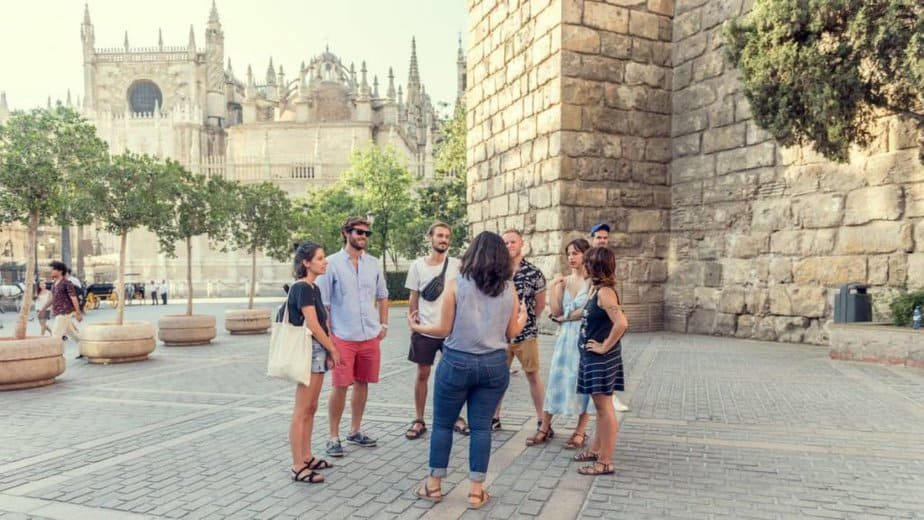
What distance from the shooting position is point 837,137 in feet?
28.8

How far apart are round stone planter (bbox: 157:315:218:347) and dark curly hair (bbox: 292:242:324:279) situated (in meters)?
9.86

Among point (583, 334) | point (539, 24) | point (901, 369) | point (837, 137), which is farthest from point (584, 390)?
point (539, 24)

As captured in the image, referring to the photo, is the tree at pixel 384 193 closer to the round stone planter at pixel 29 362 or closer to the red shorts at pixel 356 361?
the round stone planter at pixel 29 362

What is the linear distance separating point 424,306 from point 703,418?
2.82 metres

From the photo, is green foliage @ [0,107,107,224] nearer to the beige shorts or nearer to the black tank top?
the beige shorts

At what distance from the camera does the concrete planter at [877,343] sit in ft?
26.3

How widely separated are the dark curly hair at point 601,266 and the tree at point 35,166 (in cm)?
791

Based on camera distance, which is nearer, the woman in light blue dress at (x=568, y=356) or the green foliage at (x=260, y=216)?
the woman in light blue dress at (x=568, y=356)

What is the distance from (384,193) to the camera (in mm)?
33812

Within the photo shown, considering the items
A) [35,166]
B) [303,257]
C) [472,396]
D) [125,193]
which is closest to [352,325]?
[303,257]

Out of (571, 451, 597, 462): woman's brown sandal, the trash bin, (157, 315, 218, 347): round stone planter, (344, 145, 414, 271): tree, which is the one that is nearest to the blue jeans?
(571, 451, 597, 462): woman's brown sandal

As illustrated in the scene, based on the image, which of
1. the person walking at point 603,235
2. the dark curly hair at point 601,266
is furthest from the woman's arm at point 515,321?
the person walking at point 603,235

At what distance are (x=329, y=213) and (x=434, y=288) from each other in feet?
103

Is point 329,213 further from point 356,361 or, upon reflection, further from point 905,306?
point 356,361
